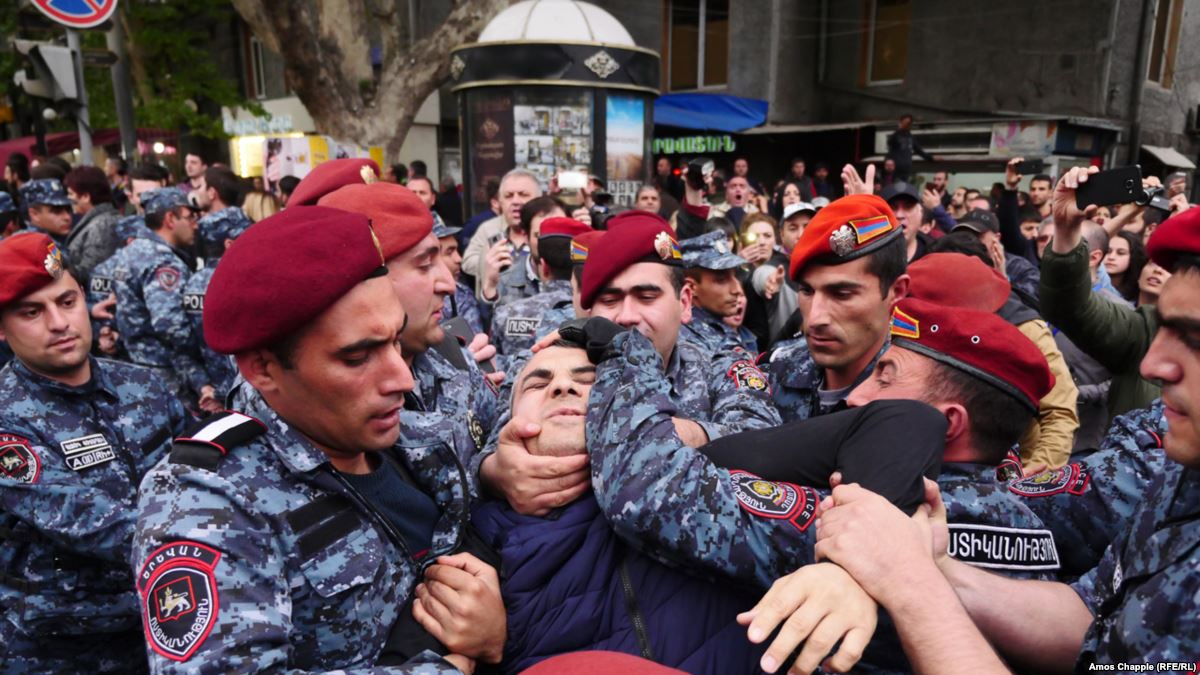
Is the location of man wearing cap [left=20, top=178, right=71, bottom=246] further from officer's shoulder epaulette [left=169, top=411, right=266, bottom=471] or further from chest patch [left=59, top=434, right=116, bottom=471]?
officer's shoulder epaulette [left=169, top=411, right=266, bottom=471]

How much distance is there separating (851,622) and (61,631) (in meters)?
2.71

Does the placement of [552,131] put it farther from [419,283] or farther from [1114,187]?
[1114,187]

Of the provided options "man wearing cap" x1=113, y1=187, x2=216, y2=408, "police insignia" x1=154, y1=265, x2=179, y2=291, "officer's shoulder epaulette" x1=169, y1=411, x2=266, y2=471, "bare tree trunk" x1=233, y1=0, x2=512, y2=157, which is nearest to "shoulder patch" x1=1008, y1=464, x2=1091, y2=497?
"officer's shoulder epaulette" x1=169, y1=411, x2=266, y2=471

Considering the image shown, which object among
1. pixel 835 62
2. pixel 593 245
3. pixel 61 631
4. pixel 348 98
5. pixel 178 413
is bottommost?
pixel 61 631

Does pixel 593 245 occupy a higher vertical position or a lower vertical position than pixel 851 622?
higher

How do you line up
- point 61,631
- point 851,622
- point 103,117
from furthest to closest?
1. point 103,117
2. point 61,631
3. point 851,622

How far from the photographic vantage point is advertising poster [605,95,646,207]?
1005 cm

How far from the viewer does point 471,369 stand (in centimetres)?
309

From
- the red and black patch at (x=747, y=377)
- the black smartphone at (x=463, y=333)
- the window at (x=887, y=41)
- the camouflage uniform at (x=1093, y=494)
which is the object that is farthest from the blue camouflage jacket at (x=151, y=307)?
the window at (x=887, y=41)

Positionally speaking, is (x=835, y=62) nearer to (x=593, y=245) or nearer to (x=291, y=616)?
(x=593, y=245)

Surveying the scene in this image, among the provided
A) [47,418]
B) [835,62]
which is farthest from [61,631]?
[835,62]

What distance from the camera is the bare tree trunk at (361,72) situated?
1066 cm

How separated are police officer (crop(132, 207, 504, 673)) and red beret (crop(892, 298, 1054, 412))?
4.34 ft

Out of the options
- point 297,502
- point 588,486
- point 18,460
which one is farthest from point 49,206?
point 588,486
